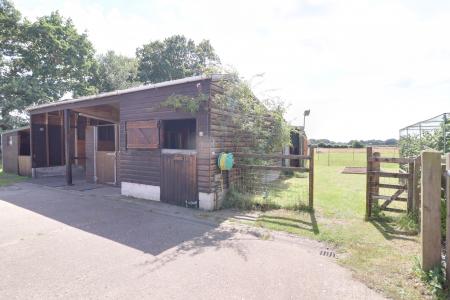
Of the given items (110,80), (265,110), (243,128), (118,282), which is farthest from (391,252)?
(110,80)

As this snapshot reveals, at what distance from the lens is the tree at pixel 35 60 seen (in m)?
19.5

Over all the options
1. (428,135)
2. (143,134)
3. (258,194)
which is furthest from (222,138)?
(428,135)

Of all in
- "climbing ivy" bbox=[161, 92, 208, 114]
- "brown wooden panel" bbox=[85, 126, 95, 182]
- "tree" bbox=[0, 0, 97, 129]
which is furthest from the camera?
"tree" bbox=[0, 0, 97, 129]

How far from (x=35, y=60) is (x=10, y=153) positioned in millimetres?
11090

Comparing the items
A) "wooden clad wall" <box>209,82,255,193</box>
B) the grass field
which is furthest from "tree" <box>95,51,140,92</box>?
the grass field

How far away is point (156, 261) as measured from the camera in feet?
11.4

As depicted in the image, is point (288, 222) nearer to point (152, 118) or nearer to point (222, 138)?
point (222, 138)

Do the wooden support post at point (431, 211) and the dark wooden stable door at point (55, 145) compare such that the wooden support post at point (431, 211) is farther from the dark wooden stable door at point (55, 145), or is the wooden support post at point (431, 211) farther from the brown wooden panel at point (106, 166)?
the dark wooden stable door at point (55, 145)

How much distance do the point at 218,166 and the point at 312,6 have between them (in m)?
4.45

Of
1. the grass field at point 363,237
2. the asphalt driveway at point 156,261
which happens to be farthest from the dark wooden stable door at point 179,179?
the grass field at point 363,237

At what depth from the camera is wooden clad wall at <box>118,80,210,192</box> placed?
19.9 ft

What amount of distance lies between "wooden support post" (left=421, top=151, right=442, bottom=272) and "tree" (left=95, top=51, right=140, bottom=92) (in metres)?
27.9

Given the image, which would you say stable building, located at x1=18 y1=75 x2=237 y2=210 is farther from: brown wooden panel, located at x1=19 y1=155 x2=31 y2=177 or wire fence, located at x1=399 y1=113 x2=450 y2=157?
wire fence, located at x1=399 y1=113 x2=450 y2=157

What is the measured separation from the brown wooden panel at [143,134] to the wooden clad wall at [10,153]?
29.0ft
